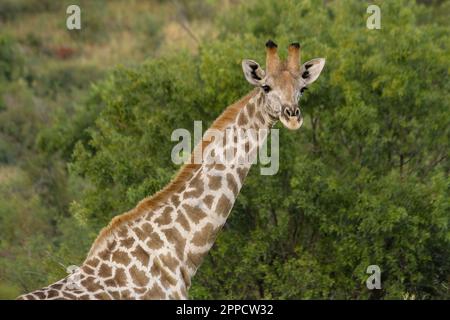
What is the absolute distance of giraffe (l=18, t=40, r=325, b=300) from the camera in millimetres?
8953

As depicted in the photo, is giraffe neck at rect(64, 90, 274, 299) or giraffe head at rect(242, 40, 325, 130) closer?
giraffe neck at rect(64, 90, 274, 299)

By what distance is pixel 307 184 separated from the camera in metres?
14.4

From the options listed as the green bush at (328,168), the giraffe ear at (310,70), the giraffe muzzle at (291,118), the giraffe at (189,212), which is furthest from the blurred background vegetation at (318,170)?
the giraffe muzzle at (291,118)

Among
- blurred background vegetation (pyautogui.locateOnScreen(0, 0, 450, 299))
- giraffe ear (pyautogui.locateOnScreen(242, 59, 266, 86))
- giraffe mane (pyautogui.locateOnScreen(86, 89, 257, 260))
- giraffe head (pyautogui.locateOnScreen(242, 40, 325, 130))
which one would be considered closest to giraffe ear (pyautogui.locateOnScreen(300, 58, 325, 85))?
giraffe head (pyautogui.locateOnScreen(242, 40, 325, 130))

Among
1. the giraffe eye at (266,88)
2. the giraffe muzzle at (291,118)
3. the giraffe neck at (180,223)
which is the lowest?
the giraffe neck at (180,223)

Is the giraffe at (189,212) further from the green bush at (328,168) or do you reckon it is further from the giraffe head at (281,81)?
the green bush at (328,168)

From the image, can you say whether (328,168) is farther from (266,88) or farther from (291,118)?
(291,118)

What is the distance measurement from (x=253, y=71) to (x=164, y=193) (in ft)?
4.59

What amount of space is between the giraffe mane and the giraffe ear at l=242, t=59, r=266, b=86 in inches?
5.0

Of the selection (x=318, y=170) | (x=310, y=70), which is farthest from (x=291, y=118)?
(x=318, y=170)

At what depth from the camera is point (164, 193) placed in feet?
30.8

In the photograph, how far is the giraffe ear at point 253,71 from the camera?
9.69 m

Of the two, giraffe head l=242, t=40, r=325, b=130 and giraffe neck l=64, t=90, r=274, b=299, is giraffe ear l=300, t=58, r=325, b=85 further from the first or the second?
giraffe neck l=64, t=90, r=274, b=299
